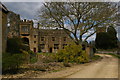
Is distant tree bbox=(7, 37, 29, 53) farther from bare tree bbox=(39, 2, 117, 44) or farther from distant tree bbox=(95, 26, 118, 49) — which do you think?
distant tree bbox=(95, 26, 118, 49)

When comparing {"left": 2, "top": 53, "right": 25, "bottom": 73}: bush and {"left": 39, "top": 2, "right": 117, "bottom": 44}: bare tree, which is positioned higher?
{"left": 39, "top": 2, "right": 117, "bottom": 44}: bare tree

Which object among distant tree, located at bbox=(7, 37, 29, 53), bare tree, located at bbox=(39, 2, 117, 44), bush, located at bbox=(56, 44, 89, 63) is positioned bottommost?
bush, located at bbox=(56, 44, 89, 63)

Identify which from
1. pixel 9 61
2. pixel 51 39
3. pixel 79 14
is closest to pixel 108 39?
pixel 51 39

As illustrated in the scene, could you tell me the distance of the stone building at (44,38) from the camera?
167 feet

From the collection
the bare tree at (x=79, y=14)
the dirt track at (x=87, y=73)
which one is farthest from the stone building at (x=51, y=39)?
the dirt track at (x=87, y=73)

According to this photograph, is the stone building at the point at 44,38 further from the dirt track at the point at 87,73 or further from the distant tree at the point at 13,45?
the dirt track at the point at 87,73

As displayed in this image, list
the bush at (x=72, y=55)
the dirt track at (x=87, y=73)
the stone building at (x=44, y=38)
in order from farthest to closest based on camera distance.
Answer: the stone building at (x=44, y=38)
the bush at (x=72, y=55)
the dirt track at (x=87, y=73)

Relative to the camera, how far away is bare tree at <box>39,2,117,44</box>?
25545 mm

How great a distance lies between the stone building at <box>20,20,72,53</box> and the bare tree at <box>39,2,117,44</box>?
2250 centimetres

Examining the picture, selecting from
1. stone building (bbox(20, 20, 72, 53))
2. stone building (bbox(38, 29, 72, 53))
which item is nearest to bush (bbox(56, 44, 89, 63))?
stone building (bbox(20, 20, 72, 53))

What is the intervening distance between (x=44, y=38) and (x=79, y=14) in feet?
87.2

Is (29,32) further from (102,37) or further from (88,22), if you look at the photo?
(102,37)

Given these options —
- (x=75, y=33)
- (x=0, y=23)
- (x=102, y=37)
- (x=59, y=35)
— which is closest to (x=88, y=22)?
(x=75, y=33)

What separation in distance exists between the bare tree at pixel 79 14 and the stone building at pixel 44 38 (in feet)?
73.8
